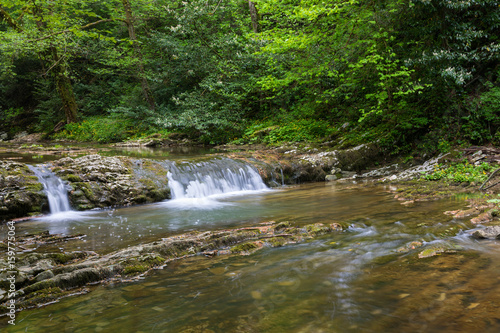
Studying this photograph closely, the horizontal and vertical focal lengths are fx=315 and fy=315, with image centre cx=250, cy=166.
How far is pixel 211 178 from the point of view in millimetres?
9977

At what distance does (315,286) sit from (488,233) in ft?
8.86

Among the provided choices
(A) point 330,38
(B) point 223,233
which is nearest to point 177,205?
(B) point 223,233

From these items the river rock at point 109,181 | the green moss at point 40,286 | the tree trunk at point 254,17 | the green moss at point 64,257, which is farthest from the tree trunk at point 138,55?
the green moss at point 40,286

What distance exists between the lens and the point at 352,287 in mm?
3275

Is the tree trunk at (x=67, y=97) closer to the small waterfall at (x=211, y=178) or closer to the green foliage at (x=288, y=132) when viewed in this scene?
the green foliage at (x=288, y=132)

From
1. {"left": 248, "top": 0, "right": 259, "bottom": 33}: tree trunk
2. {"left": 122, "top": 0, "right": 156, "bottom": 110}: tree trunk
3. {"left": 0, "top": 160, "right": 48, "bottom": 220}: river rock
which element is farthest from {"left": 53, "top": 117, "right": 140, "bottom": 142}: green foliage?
{"left": 0, "top": 160, "right": 48, "bottom": 220}: river rock

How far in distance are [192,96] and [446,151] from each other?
12671mm

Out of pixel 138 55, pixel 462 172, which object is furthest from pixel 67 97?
pixel 462 172

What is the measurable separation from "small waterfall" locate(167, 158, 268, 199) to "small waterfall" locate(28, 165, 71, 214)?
8.74 feet

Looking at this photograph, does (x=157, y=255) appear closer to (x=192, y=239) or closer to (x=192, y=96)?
(x=192, y=239)

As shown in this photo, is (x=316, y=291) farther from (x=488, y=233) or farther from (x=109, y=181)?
(x=109, y=181)

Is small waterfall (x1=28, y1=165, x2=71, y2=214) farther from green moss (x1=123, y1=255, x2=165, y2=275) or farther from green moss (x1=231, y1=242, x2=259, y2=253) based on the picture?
green moss (x1=231, y1=242, x2=259, y2=253)

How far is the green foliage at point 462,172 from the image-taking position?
744 centimetres

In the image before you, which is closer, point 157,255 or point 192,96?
point 157,255
